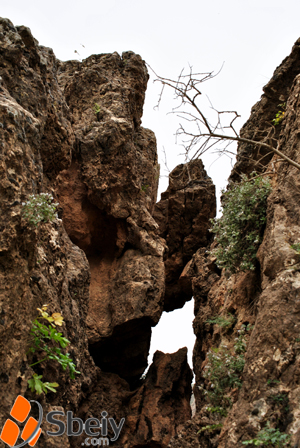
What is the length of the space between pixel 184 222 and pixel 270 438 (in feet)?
40.2

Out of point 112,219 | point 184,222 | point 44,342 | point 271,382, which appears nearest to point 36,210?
point 44,342

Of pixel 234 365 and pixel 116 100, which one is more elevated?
pixel 116 100

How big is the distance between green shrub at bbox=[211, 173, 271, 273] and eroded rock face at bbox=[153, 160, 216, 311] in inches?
305

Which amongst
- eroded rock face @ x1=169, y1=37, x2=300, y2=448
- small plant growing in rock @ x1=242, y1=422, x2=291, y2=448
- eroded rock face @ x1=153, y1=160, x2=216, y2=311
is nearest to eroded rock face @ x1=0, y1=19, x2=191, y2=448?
eroded rock face @ x1=153, y1=160, x2=216, y2=311

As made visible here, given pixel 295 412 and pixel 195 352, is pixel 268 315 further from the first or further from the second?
pixel 195 352

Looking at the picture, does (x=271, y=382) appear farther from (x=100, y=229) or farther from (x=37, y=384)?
(x=100, y=229)

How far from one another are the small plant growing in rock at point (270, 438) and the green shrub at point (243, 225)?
3.23 metres

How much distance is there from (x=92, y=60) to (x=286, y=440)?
1279cm

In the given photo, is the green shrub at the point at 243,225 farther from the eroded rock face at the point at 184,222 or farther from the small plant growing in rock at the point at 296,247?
the eroded rock face at the point at 184,222

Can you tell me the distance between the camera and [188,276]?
44.6ft

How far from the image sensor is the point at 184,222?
52.6ft

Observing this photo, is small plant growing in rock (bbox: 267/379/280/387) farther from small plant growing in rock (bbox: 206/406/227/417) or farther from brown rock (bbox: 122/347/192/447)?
brown rock (bbox: 122/347/192/447)

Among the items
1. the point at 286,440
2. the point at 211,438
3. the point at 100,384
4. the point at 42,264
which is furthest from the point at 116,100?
the point at 286,440

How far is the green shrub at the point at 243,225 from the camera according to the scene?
23.5 feet
